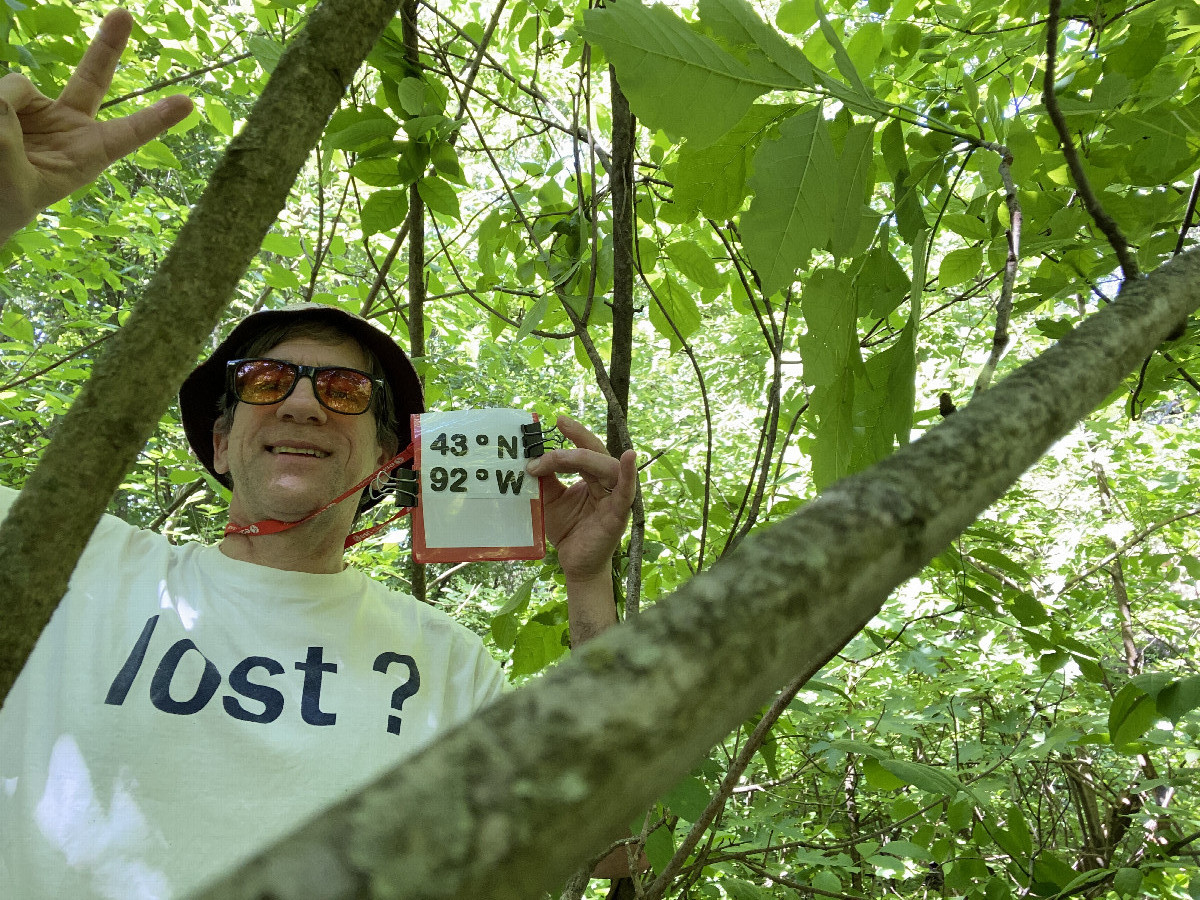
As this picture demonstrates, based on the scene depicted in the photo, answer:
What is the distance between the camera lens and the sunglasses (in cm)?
189

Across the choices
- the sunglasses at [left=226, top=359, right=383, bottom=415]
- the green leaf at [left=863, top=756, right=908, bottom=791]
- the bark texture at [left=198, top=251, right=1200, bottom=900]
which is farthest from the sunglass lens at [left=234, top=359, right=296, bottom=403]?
the bark texture at [left=198, top=251, right=1200, bottom=900]

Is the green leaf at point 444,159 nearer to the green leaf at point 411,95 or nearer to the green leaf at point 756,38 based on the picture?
the green leaf at point 411,95

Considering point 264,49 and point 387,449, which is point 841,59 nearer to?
point 264,49

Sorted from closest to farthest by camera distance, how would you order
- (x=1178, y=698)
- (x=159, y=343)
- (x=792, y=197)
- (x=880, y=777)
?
(x=159, y=343)
(x=792, y=197)
(x=1178, y=698)
(x=880, y=777)

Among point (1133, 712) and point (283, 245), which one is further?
point (283, 245)

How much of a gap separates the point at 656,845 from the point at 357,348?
4.44 ft

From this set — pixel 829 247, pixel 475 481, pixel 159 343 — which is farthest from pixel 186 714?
pixel 829 247

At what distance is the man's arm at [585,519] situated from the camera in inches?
63.9

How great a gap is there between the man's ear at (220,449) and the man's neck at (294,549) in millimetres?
301

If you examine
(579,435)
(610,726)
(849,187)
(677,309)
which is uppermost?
(677,309)

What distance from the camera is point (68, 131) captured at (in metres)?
1.11

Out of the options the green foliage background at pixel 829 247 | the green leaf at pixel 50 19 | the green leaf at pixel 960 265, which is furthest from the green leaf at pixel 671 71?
the green leaf at pixel 50 19

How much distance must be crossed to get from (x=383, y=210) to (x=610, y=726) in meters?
1.62

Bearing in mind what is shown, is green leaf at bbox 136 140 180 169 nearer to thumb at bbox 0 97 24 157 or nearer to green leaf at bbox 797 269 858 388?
thumb at bbox 0 97 24 157
